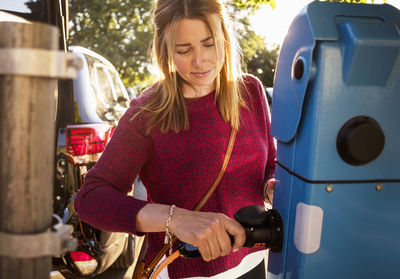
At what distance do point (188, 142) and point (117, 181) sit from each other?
304 mm

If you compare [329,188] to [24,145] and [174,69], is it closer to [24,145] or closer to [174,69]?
[24,145]

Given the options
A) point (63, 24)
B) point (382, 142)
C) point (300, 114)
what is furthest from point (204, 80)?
point (63, 24)

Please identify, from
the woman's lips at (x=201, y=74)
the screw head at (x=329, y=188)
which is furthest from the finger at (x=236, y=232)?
the woman's lips at (x=201, y=74)

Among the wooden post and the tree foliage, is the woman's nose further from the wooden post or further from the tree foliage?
the tree foliage

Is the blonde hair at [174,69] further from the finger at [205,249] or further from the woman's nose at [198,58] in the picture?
the finger at [205,249]

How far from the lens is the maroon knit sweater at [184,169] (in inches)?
58.1

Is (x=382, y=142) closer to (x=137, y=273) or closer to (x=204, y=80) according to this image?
(x=204, y=80)

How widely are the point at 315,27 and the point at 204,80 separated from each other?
0.74m

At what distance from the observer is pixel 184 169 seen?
1.62 m

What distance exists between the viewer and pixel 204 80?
5.71ft

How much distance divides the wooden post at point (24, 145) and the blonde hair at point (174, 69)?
2.63ft

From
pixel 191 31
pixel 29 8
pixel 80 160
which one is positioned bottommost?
pixel 80 160

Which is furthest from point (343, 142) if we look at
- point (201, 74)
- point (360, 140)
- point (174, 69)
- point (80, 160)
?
point (80, 160)

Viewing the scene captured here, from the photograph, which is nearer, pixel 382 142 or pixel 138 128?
pixel 382 142
